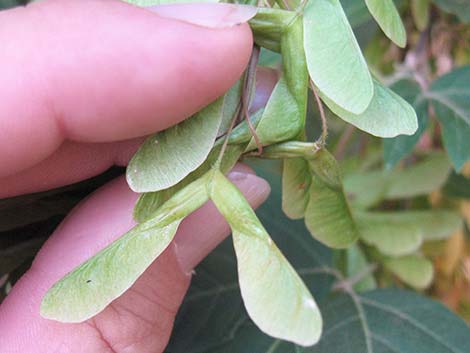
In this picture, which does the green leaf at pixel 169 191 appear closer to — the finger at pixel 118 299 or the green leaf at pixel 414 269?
the finger at pixel 118 299

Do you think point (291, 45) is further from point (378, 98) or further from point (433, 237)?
point (433, 237)

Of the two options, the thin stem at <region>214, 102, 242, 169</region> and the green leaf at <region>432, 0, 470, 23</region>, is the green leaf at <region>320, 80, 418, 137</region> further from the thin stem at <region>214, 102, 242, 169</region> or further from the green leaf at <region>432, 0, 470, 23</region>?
the green leaf at <region>432, 0, 470, 23</region>

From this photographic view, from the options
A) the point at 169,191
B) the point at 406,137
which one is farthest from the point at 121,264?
the point at 406,137

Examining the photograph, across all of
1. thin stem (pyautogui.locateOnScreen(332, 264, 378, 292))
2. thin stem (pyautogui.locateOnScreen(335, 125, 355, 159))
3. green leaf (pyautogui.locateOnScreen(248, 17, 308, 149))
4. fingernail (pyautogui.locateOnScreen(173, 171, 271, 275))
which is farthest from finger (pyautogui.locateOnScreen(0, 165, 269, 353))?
thin stem (pyautogui.locateOnScreen(335, 125, 355, 159))

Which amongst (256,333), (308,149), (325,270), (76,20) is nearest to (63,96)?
(76,20)

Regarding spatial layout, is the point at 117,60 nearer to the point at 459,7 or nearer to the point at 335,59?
the point at 335,59

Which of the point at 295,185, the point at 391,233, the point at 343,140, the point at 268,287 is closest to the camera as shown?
the point at 268,287
